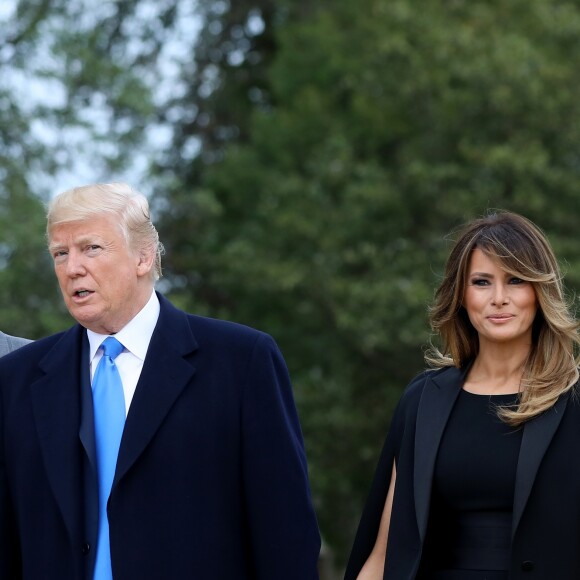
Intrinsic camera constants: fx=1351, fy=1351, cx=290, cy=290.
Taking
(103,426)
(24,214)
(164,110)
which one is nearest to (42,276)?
(24,214)

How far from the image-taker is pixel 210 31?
21578 mm

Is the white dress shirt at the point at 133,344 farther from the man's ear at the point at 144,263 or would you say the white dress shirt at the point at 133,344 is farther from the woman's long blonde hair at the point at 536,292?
the woman's long blonde hair at the point at 536,292

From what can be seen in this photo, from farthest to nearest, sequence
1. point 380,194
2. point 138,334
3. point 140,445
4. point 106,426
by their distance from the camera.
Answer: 1. point 380,194
2. point 138,334
3. point 106,426
4. point 140,445

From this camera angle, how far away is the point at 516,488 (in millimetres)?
4219

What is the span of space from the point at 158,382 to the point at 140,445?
8.7 inches

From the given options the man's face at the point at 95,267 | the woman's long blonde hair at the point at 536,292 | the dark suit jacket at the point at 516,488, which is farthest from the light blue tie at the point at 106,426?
the woman's long blonde hair at the point at 536,292

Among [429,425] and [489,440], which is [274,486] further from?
[489,440]

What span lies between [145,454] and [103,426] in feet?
0.61

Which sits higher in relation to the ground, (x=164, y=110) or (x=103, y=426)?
(x=164, y=110)

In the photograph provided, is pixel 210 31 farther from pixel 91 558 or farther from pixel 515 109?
pixel 91 558

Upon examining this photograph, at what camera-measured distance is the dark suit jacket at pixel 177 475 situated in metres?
4.14

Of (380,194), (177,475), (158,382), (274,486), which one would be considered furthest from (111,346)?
(380,194)

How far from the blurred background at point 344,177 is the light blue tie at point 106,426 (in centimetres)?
997

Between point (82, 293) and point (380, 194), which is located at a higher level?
point (380, 194)
